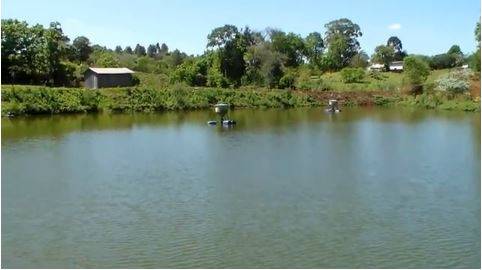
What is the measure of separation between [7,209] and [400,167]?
12.3 metres

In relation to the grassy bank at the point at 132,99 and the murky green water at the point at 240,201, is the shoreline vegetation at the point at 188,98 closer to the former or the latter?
the grassy bank at the point at 132,99

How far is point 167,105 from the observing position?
46.1 m

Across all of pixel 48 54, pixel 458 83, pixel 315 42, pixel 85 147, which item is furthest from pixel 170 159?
pixel 315 42

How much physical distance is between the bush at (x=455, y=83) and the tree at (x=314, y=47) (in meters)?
23.5

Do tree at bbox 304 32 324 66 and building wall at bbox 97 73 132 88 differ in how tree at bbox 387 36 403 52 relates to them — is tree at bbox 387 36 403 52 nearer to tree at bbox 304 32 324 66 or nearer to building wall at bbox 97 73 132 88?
tree at bbox 304 32 324 66

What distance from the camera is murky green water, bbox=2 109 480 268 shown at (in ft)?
36.7

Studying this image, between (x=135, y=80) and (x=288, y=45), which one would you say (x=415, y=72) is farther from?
(x=135, y=80)

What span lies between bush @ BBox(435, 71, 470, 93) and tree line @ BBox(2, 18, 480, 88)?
1.51 metres

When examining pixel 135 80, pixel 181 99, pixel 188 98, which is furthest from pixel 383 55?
pixel 181 99

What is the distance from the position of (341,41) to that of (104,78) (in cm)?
3602

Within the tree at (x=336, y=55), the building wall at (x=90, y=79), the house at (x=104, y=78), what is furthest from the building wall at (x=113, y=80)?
the tree at (x=336, y=55)

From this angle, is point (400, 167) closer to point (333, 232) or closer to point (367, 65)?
point (333, 232)

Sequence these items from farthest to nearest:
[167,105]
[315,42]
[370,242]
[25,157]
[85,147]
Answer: [315,42] < [167,105] < [85,147] < [25,157] < [370,242]

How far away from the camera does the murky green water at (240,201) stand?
11.2 m
